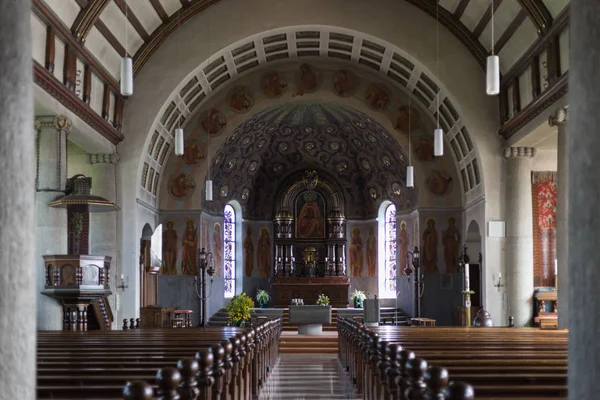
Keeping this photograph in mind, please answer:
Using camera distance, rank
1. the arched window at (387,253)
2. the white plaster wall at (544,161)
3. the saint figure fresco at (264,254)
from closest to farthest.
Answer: the white plaster wall at (544,161) → the arched window at (387,253) → the saint figure fresco at (264,254)

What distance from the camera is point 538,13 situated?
624 inches

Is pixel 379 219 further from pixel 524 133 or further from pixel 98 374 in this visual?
pixel 98 374

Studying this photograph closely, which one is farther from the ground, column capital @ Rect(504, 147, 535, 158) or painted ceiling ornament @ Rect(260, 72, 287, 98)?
painted ceiling ornament @ Rect(260, 72, 287, 98)

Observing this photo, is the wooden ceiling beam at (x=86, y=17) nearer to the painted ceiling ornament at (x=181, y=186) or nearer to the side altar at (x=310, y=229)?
the painted ceiling ornament at (x=181, y=186)

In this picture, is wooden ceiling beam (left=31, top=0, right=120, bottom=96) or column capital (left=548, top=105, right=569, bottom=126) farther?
column capital (left=548, top=105, right=569, bottom=126)

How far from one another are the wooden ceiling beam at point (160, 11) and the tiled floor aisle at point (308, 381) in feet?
29.5

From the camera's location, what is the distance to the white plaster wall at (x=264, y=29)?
20.3 meters

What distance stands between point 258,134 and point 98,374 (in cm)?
2175

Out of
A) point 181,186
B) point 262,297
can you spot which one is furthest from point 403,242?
point 181,186

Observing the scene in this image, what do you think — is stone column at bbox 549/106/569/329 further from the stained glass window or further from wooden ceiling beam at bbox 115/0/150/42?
the stained glass window

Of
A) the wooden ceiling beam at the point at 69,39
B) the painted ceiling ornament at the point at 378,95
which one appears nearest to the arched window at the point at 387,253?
the painted ceiling ornament at the point at 378,95

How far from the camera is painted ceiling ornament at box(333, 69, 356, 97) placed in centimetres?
2316

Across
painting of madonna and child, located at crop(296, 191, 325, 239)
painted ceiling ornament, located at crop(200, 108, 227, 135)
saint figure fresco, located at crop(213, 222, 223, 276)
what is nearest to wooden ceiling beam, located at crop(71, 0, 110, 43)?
painted ceiling ornament, located at crop(200, 108, 227, 135)

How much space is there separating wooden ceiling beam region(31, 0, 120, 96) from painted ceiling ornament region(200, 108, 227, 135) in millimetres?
4247
